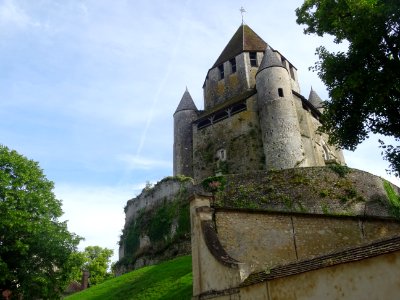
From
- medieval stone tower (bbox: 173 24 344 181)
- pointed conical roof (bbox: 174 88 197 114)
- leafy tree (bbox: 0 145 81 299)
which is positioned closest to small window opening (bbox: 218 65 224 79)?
medieval stone tower (bbox: 173 24 344 181)

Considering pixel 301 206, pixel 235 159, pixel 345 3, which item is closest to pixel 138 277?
pixel 301 206

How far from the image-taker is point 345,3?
1628 cm

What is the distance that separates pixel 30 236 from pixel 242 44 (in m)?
31.8

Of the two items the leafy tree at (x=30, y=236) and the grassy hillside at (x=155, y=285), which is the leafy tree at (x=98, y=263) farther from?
the leafy tree at (x=30, y=236)

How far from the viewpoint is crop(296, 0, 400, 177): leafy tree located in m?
15.3

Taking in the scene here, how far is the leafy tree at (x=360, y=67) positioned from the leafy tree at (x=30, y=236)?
47.5ft

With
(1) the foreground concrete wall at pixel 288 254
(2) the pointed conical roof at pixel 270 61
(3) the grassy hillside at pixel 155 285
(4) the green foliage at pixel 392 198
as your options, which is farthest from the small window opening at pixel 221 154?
(1) the foreground concrete wall at pixel 288 254

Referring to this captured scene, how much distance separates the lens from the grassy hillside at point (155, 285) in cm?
1777

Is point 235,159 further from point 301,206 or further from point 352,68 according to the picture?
point 352,68

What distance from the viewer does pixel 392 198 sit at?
27.5 metres

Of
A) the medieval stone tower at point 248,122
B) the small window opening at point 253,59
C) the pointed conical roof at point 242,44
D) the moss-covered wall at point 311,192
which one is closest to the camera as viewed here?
the moss-covered wall at point 311,192

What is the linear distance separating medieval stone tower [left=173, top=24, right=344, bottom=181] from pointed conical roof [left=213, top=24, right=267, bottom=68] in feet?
0.37

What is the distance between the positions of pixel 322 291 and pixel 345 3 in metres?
12.7

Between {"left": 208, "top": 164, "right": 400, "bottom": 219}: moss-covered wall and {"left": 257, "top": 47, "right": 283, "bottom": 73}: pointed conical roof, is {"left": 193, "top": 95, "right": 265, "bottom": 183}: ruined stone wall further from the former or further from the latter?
{"left": 208, "top": 164, "right": 400, "bottom": 219}: moss-covered wall
